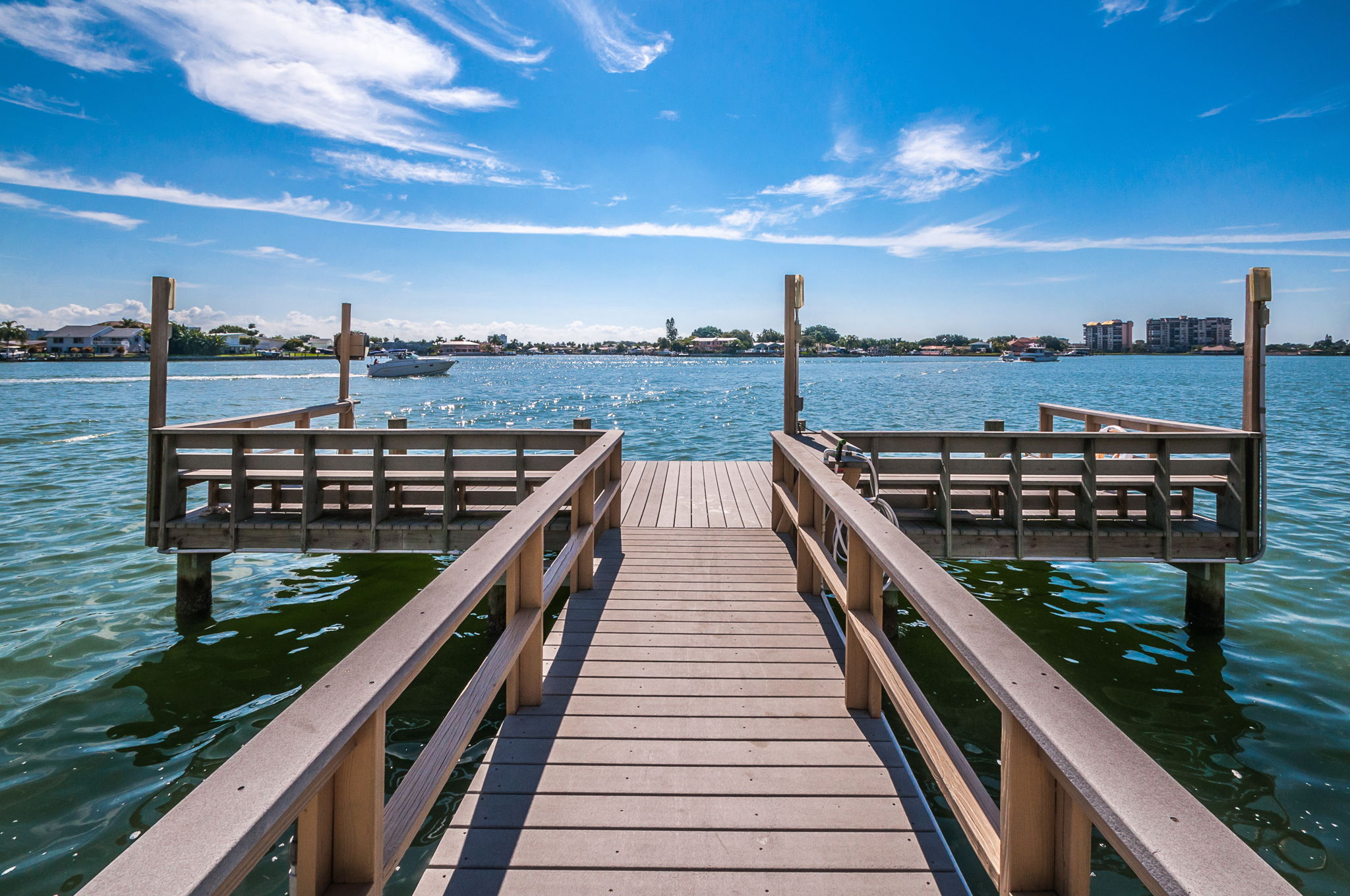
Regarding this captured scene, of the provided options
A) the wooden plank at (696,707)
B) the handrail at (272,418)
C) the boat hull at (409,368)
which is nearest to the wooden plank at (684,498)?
the wooden plank at (696,707)

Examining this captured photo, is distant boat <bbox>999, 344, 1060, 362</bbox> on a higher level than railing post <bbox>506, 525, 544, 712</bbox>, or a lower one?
higher

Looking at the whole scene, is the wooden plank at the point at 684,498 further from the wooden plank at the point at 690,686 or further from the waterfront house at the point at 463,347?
the waterfront house at the point at 463,347

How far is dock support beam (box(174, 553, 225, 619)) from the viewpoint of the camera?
5.95m

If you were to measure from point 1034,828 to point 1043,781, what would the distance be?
11 centimetres

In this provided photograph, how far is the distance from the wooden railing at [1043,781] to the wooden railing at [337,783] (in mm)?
1120

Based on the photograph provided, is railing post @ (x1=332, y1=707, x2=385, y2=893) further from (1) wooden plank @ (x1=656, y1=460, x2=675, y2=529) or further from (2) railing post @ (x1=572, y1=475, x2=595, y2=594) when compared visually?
(1) wooden plank @ (x1=656, y1=460, x2=675, y2=529)

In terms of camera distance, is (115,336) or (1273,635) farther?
(115,336)

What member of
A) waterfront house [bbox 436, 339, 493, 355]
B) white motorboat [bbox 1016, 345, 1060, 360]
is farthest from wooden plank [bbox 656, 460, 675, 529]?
waterfront house [bbox 436, 339, 493, 355]

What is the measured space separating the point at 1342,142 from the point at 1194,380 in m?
36.5

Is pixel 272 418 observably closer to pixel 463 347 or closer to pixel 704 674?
pixel 704 674

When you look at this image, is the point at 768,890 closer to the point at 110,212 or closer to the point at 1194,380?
the point at 110,212

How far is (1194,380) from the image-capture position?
65812 millimetres

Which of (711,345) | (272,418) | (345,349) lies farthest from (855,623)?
(711,345)

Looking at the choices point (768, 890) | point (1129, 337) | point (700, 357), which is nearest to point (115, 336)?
point (700, 357)
